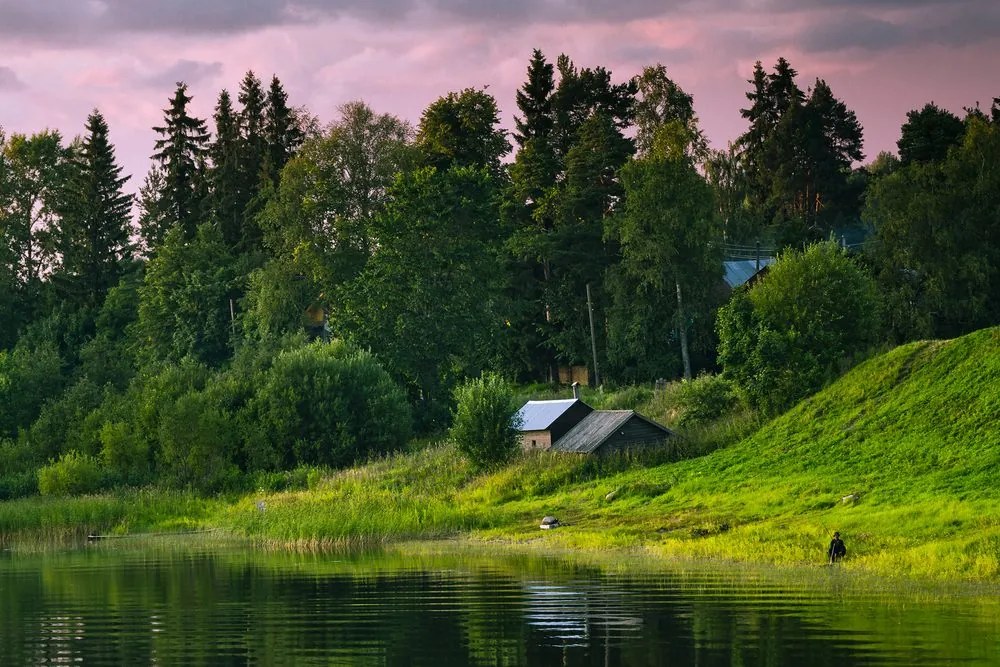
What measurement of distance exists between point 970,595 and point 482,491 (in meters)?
33.7

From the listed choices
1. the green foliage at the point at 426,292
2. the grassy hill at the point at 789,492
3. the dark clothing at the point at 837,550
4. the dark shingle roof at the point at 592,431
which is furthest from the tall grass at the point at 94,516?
the dark clothing at the point at 837,550

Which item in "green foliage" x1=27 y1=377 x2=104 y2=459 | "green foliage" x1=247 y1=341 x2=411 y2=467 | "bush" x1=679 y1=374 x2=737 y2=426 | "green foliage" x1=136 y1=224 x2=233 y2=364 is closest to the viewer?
"bush" x1=679 y1=374 x2=737 y2=426

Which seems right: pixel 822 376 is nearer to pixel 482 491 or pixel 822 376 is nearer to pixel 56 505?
pixel 482 491

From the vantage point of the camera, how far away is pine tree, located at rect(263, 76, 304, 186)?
12788 cm

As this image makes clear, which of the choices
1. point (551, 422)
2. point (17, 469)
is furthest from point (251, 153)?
point (551, 422)

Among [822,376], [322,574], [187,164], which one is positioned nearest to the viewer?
[322,574]

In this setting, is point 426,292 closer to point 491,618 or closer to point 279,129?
point 279,129

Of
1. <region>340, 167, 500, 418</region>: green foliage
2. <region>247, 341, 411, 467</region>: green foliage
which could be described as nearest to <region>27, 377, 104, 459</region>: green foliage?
<region>247, 341, 411, 467</region>: green foliage

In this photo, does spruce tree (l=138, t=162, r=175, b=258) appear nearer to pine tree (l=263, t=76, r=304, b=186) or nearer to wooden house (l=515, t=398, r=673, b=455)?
pine tree (l=263, t=76, r=304, b=186)

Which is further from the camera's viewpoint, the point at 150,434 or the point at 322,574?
the point at 150,434

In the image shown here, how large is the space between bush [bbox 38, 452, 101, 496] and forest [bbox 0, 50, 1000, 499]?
6.4 inches

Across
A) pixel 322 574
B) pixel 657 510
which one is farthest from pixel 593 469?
pixel 322 574

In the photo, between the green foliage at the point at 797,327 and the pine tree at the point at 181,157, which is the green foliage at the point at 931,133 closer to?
the green foliage at the point at 797,327

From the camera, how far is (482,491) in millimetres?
67500
